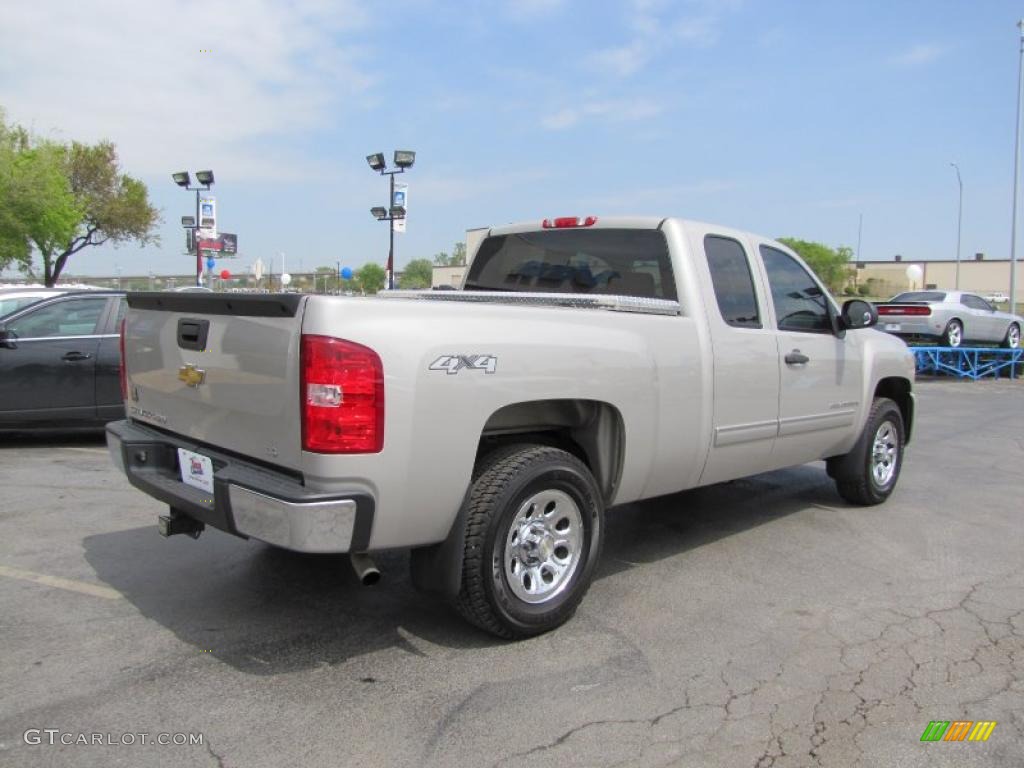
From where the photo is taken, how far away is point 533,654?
11.5ft

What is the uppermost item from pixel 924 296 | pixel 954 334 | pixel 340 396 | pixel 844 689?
pixel 924 296

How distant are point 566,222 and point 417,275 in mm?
57762

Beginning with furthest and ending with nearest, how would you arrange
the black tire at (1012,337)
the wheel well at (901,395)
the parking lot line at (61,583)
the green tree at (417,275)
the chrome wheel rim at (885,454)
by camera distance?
the green tree at (417,275) → the black tire at (1012,337) → the wheel well at (901,395) → the chrome wheel rim at (885,454) → the parking lot line at (61,583)

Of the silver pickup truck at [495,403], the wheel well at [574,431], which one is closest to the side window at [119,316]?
the silver pickup truck at [495,403]

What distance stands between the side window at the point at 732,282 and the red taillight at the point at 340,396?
2.38m

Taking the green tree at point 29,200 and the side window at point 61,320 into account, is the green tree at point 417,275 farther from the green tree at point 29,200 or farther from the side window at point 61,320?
the side window at point 61,320

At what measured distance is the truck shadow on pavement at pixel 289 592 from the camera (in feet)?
11.6

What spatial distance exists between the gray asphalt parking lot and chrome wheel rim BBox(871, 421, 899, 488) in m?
0.71

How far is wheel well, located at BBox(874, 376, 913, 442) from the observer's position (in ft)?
21.4

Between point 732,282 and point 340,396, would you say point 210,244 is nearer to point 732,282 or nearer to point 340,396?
point 732,282

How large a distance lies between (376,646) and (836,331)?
12.4ft

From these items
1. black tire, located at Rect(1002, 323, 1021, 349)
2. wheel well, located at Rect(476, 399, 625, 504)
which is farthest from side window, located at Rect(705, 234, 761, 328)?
black tire, located at Rect(1002, 323, 1021, 349)

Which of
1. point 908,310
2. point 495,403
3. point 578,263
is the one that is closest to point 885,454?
point 578,263

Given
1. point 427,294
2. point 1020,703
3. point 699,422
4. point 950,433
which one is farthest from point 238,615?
point 950,433
